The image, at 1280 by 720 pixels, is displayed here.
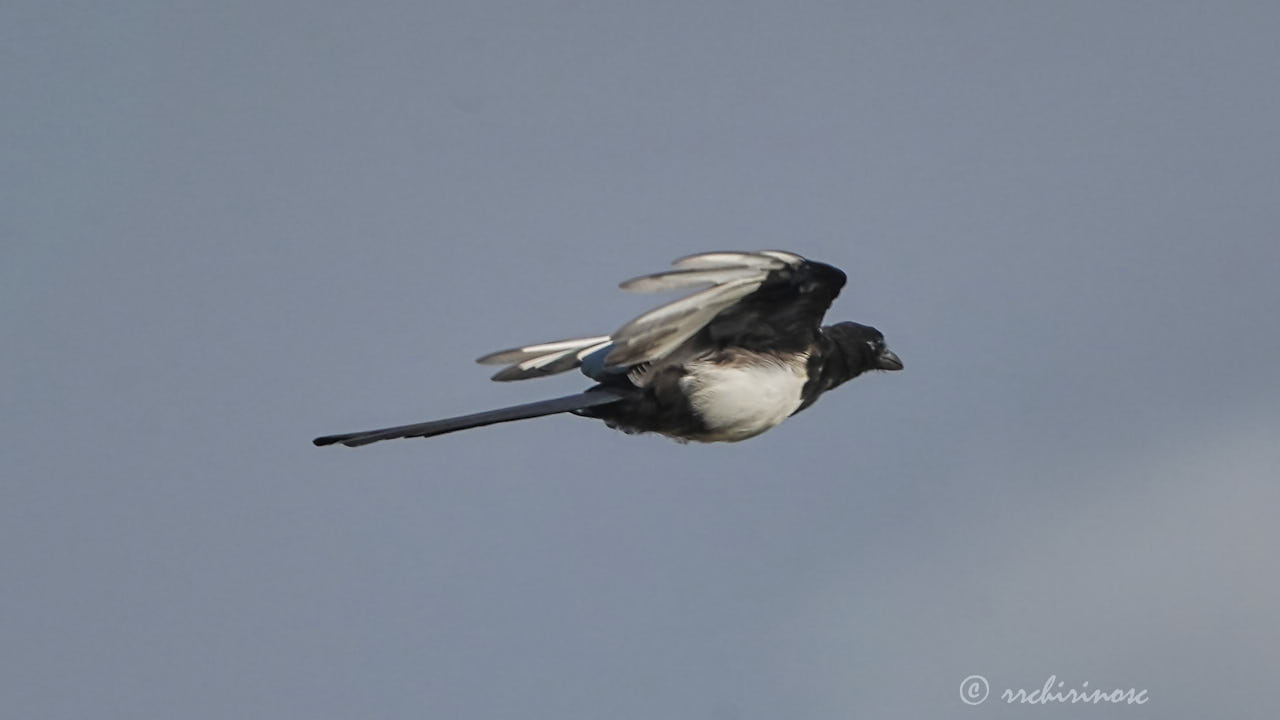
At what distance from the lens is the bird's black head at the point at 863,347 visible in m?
9.02

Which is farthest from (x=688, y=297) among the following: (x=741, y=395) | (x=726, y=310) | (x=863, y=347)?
(x=863, y=347)

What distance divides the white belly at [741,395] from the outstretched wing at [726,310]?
13 cm

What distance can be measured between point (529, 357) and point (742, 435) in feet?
3.73

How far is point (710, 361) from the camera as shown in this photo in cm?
802

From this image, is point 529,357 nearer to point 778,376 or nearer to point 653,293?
point 778,376

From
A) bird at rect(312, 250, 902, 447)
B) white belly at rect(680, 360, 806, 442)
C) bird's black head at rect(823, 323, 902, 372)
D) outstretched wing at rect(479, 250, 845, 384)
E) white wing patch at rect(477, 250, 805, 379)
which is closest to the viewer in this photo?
white wing patch at rect(477, 250, 805, 379)

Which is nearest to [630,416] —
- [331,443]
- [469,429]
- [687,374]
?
[687,374]

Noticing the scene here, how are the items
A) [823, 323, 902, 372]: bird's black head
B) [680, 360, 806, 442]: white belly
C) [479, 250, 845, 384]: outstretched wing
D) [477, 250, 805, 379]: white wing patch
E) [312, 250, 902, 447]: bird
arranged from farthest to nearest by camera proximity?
1. [823, 323, 902, 372]: bird's black head
2. [680, 360, 806, 442]: white belly
3. [312, 250, 902, 447]: bird
4. [479, 250, 845, 384]: outstretched wing
5. [477, 250, 805, 379]: white wing patch

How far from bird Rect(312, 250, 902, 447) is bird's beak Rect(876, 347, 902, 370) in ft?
1.28

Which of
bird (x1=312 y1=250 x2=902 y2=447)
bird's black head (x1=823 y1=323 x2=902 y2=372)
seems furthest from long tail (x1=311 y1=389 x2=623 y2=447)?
bird's black head (x1=823 y1=323 x2=902 y2=372)

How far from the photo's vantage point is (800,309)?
7.93 m

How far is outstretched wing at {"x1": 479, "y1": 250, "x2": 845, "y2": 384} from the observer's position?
6914mm

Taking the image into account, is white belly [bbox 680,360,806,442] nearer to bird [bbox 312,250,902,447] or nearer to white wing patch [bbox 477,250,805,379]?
bird [bbox 312,250,902,447]

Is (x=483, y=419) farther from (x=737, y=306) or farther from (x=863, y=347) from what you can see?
(x=863, y=347)
